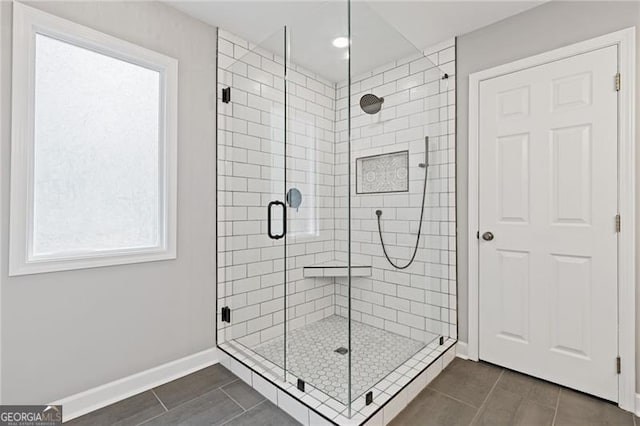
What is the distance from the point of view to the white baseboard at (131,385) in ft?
5.61

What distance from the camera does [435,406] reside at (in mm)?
1787

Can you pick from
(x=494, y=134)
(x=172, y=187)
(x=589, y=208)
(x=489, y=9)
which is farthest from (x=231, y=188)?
(x=589, y=208)

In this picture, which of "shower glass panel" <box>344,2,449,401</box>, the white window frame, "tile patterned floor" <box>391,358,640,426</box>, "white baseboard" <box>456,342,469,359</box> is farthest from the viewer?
"white baseboard" <box>456,342,469,359</box>

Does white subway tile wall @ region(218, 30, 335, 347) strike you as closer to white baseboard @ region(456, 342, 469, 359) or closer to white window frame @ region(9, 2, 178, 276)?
white window frame @ region(9, 2, 178, 276)

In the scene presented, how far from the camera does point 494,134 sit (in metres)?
2.24

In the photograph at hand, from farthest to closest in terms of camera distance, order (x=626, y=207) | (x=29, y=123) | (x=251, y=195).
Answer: (x=251, y=195), (x=626, y=207), (x=29, y=123)

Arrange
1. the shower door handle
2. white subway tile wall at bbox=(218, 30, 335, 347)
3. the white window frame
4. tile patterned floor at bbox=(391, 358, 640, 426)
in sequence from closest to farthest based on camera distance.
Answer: the white window frame
tile patterned floor at bbox=(391, 358, 640, 426)
white subway tile wall at bbox=(218, 30, 335, 347)
the shower door handle

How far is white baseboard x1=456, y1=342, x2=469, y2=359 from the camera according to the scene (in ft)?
7.77

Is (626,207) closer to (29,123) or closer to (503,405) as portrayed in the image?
(503,405)

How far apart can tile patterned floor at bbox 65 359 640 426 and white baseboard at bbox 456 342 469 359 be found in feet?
0.88

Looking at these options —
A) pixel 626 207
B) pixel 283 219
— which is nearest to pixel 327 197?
pixel 283 219

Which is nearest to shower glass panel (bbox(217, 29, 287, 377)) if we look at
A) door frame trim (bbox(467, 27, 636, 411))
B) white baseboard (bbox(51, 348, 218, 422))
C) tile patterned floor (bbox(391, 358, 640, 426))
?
white baseboard (bbox(51, 348, 218, 422))

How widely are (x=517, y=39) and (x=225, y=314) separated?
9.39 ft

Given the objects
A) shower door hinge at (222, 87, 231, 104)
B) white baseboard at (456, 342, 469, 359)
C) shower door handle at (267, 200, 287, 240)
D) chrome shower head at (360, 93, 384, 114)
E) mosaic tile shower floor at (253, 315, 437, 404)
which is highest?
shower door hinge at (222, 87, 231, 104)
